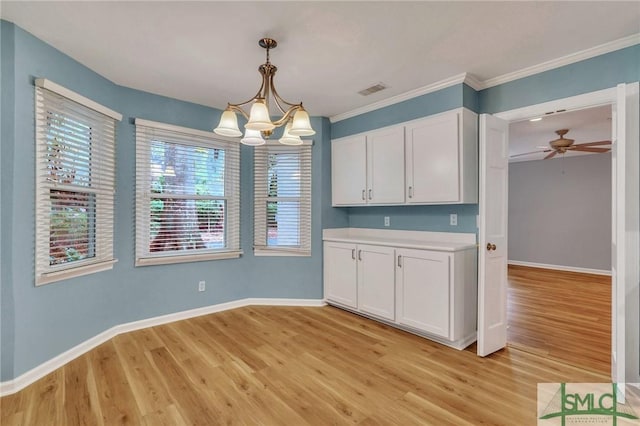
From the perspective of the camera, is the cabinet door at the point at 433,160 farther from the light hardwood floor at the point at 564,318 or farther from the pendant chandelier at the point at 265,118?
the light hardwood floor at the point at 564,318

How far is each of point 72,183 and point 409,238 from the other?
344 cm

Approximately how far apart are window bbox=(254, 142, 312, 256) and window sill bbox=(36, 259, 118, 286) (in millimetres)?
1682

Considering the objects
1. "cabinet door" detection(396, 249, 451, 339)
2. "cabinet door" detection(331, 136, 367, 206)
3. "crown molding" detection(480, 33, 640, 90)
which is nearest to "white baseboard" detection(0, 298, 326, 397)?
"cabinet door" detection(396, 249, 451, 339)

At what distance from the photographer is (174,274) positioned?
11.8 feet

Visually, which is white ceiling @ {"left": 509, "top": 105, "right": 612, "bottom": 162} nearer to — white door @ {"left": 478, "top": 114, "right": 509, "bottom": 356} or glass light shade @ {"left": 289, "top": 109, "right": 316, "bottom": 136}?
white door @ {"left": 478, "top": 114, "right": 509, "bottom": 356}

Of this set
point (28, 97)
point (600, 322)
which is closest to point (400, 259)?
point (600, 322)

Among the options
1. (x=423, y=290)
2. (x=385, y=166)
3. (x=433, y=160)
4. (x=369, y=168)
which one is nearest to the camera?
(x=423, y=290)

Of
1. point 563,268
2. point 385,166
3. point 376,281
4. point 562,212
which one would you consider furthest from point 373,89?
point 563,268

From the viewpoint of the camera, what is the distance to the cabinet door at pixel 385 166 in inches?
135

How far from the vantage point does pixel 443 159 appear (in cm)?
Answer: 305

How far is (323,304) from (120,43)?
3.50 meters

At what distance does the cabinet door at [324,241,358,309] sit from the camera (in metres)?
3.75

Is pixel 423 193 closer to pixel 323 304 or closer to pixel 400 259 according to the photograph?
pixel 400 259

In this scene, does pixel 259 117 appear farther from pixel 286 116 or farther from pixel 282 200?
Answer: pixel 282 200
